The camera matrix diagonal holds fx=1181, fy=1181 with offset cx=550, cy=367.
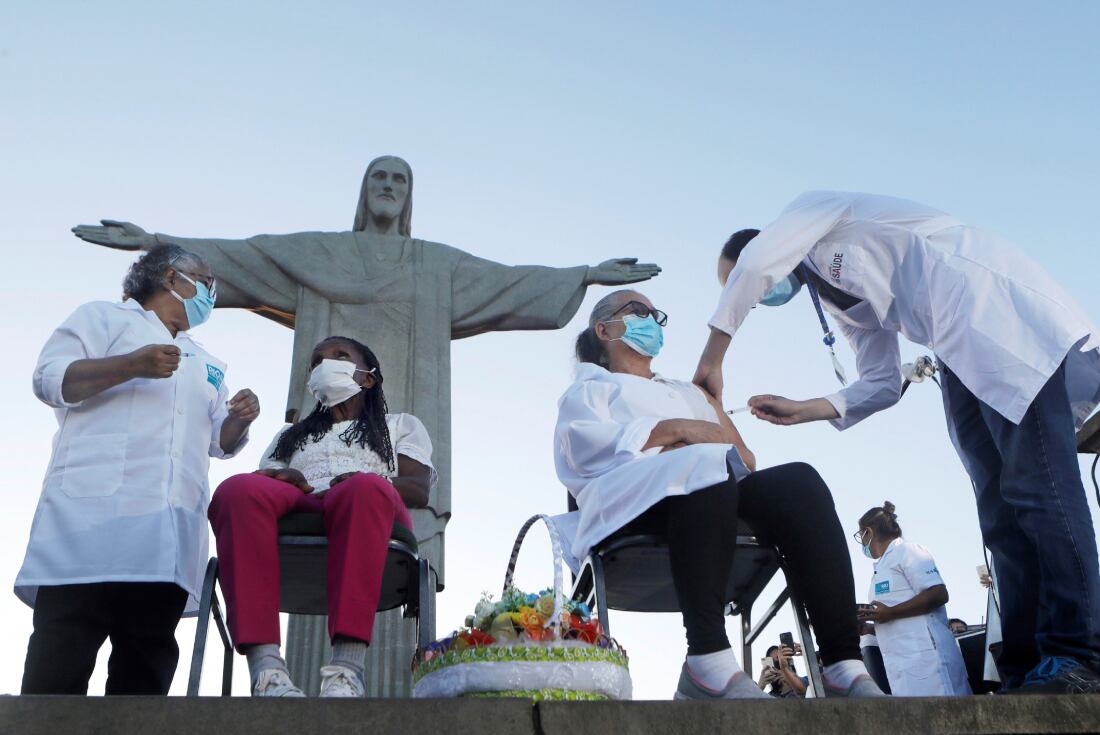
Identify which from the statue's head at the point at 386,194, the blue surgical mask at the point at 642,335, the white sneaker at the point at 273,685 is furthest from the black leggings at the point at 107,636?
the statue's head at the point at 386,194

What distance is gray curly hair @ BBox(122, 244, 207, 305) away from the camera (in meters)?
4.12

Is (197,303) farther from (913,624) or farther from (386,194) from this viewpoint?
(913,624)

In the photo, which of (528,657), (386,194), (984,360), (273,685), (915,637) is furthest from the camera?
(386,194)

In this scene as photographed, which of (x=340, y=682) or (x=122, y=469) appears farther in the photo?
(x=122, y=469)

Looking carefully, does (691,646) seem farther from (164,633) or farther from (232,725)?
(164,633)

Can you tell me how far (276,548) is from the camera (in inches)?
126

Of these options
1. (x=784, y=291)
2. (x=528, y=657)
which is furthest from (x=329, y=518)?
(x=784, y=291)

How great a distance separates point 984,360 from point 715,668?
3.94 feet

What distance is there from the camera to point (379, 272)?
21.7 feet

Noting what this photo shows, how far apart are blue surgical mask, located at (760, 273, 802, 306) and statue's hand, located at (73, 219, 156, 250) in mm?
3527

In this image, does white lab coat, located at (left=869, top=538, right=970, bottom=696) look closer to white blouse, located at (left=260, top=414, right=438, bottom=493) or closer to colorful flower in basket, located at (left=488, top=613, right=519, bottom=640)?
white blouse, located at (left=260, top=414, right=438, bottom=493)

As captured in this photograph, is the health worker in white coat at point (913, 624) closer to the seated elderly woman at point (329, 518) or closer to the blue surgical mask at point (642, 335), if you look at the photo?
the blue surgical mask at point (642, 335)

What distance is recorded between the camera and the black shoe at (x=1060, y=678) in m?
2.83

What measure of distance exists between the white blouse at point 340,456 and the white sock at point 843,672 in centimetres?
149
